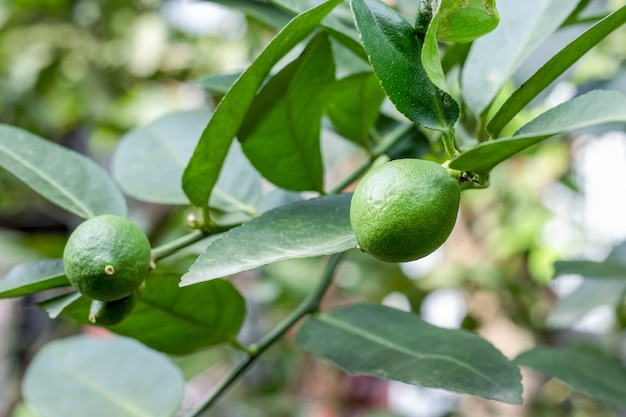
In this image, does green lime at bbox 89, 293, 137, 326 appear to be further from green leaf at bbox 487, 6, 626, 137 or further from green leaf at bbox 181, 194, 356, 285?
green leaf at bbox 487, 6, 626, 137

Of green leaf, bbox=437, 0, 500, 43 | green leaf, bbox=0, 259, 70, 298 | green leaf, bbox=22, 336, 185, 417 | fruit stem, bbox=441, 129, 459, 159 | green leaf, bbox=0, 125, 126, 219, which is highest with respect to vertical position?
green leaf, bbox=437, 0, 500, 43

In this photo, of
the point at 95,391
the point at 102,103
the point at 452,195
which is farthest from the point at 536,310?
the point at 452,195

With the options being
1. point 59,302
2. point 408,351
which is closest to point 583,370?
point 408,351

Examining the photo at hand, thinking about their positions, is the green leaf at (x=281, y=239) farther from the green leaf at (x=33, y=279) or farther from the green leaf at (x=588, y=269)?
the green leaf at (x=588, y=269)

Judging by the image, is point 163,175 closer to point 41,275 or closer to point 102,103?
point 41,275

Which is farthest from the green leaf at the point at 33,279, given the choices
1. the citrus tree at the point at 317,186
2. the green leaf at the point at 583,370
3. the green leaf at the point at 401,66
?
the green leaf at the point at 583,370

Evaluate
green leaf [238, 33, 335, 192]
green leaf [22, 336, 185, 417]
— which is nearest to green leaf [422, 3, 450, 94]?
green leaf [238, 33, 335, 192]
